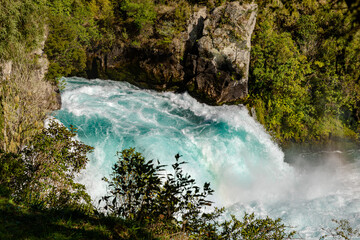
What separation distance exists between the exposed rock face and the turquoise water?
114 cm

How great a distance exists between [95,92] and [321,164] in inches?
641

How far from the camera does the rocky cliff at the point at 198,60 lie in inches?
568

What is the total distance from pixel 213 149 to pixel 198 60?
605cm

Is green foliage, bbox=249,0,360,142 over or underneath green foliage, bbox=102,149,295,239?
over

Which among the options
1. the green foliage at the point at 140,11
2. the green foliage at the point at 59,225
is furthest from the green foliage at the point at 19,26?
the green foliage at the point at 59,225

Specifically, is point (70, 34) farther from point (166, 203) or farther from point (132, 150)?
point (166, 203)

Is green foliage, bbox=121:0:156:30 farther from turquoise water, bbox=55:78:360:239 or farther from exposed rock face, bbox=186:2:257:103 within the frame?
turquoise water, bbox=55:78:360:239

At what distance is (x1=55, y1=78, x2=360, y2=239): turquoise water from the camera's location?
401 inches

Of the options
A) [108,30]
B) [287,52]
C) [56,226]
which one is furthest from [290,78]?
[56,226]

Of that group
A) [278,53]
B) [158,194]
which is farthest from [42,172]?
[278,53]

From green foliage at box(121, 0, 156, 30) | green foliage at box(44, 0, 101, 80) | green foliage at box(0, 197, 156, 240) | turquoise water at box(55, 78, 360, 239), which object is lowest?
green foliage at box(0, 197, 156, 240)

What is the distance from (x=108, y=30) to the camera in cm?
1555

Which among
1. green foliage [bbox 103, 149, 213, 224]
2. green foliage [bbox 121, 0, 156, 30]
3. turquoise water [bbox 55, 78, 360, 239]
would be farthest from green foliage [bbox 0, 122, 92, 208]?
green foliage [bbox 121, 0, 156, 30]

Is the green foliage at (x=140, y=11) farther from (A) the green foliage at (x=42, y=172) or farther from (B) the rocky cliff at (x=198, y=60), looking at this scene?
(A) the green foliage at (x=42, y=172)
